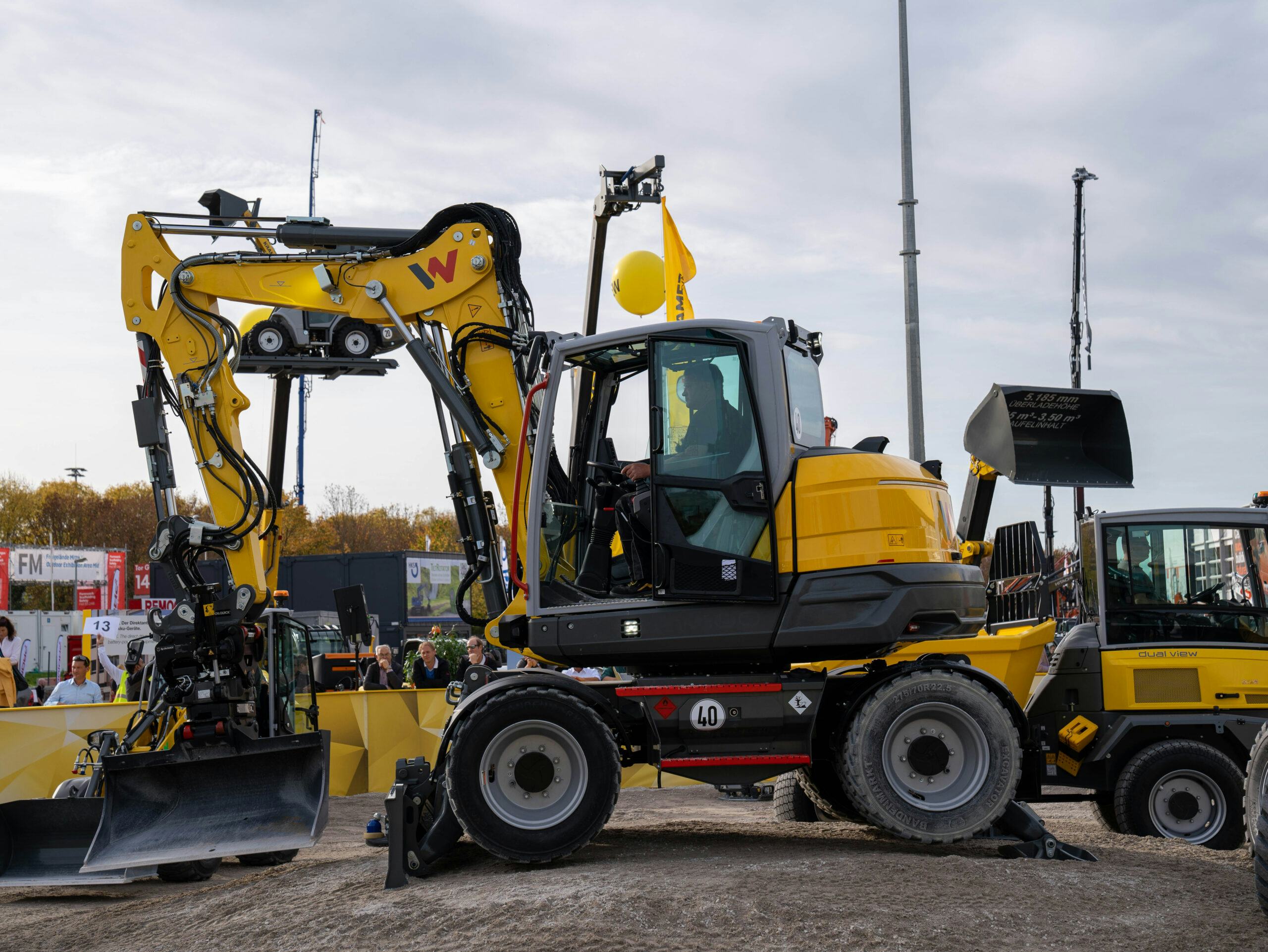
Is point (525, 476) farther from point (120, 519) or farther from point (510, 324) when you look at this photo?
point (120, 519)

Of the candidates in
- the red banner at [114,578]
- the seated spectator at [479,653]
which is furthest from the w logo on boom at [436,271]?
the red banner at [114,578]

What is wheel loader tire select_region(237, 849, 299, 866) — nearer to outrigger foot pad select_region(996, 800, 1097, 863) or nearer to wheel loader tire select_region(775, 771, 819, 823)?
wheel loader tire select_region(775, 771, 819, 823)

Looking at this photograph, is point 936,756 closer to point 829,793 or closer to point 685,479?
point 829,793

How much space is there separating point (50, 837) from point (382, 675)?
6.59 metres

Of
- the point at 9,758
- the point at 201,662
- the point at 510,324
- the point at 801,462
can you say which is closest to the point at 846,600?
the point at 801,462

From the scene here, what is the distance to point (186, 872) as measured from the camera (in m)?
8.56

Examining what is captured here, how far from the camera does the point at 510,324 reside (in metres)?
8.38

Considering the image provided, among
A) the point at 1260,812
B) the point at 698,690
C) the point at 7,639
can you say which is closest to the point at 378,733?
the point at 7,639

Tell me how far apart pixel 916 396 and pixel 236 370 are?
6.98 metres

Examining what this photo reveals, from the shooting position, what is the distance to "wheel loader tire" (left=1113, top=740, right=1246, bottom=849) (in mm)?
8602

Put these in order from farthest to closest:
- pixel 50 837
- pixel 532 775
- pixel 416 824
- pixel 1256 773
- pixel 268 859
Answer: pixel 268 859
pixel 50 837
pixel 532 775
pixel 416 824
pixel 1256 773

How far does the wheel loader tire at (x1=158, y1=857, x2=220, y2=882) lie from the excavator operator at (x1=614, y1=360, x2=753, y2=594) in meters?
3.79

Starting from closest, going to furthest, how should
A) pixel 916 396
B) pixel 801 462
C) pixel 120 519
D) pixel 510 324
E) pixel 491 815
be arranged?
1. pixel 491 815
2. pixel 801 462
3. pixel 510 324
4. pixel 916 396
5. pixel 120 519

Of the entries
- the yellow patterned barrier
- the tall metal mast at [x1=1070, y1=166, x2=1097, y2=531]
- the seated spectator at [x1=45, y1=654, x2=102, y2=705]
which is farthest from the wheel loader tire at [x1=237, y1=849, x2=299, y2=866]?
the tall metal mast at [x1=1070, y1=166, x2=1097, y2=531]
